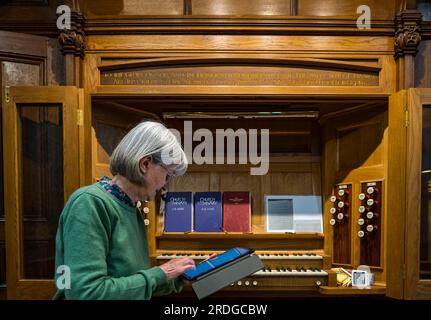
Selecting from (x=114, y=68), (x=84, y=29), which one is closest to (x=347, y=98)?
(x=114, y=68)

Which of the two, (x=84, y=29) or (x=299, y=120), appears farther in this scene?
(x=299, y=120)

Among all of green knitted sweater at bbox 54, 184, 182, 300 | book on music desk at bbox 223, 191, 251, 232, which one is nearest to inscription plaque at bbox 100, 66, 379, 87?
book on music desk at bbox 223, 191, 251, 232

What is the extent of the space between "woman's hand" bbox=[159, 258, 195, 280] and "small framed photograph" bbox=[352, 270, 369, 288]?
1.56m

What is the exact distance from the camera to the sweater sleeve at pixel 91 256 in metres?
0.86

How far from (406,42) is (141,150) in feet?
6.18

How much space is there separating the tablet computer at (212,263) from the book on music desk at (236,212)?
124 centimetres

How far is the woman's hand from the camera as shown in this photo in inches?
41.2

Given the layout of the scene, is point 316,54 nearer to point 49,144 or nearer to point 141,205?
point 141,205

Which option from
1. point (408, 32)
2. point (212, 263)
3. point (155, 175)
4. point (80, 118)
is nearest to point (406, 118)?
point (408, 32)

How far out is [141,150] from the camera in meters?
1.00

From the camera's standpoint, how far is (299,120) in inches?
100

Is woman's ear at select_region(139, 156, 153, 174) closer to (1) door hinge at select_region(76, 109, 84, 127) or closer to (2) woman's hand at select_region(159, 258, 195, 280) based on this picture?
(2) woman's hand at select_region(159, 258, 195, 280)

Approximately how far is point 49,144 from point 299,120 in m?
1.94

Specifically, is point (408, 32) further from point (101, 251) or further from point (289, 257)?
point (101, 251)
